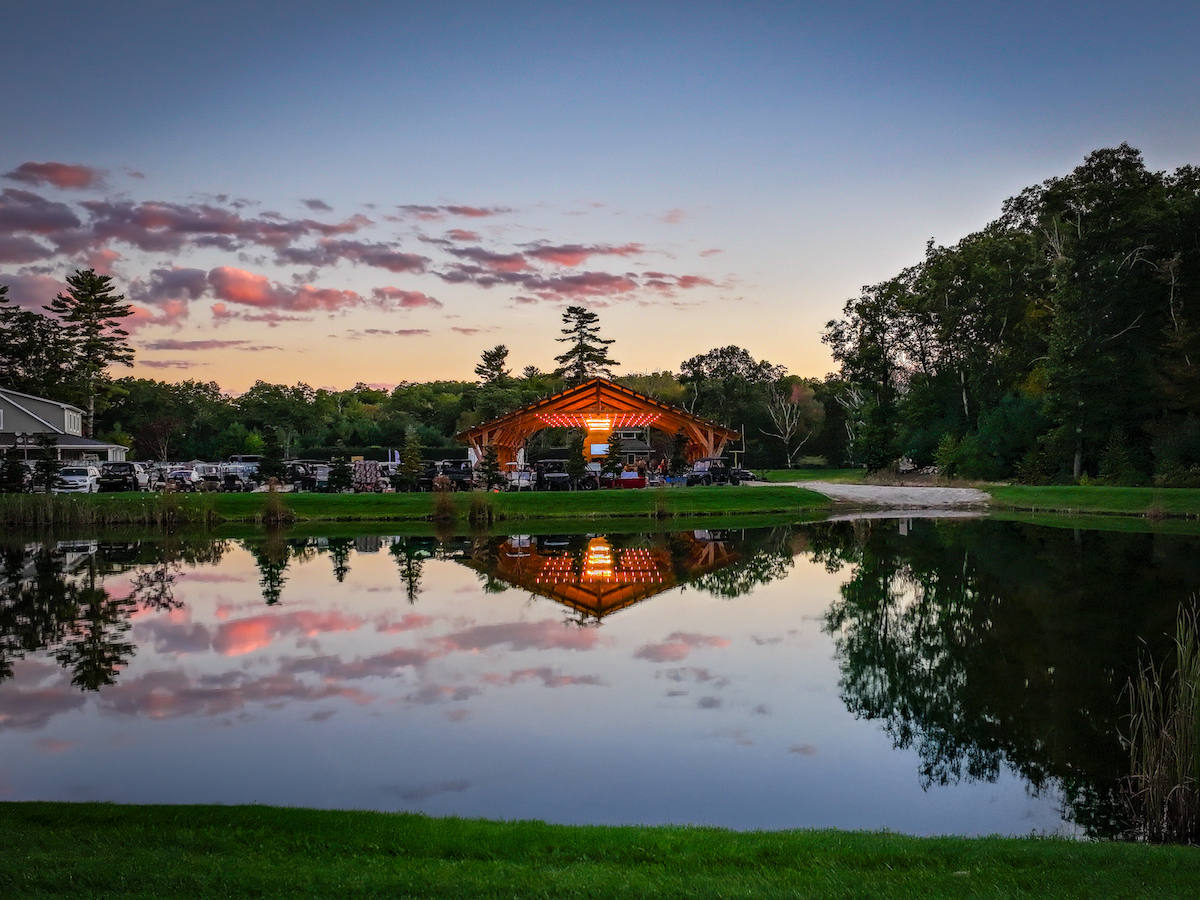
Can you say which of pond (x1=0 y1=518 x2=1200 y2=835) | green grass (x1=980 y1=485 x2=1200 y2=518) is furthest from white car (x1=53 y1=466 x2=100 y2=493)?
green grass (x1=980 y1=485 x2=1200 y2=518)

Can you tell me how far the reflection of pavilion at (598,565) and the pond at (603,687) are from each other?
0.17 m

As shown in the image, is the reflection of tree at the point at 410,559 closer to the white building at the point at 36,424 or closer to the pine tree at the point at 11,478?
the pine tree at the point at 11,478

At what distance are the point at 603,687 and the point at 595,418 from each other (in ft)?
114

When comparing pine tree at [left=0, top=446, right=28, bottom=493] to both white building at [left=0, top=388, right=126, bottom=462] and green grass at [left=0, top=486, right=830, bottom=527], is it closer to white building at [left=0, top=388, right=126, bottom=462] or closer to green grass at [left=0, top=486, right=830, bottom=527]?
green grass at [left=0, top=486, right=830, bottom=527]

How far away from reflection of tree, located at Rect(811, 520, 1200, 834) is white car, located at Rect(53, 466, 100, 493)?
1176 inches

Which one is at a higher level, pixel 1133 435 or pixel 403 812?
pixel 1133 435

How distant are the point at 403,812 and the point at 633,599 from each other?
10303 millimetres

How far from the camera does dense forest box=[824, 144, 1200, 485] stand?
40344 mm

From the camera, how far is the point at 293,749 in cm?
895

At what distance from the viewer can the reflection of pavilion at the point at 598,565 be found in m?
17.6

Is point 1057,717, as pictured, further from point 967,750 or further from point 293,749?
point 293,749

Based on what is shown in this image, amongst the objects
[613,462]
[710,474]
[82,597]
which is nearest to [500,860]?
[82,597]

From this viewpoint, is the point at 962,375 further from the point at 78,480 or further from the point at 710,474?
the point at 78,480

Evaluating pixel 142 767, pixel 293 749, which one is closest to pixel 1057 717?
pixel 293 749
